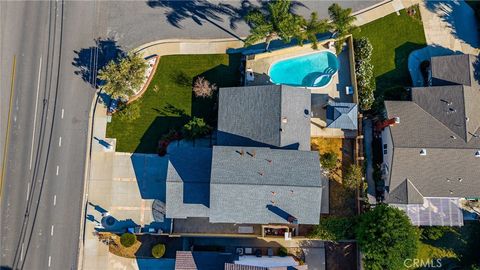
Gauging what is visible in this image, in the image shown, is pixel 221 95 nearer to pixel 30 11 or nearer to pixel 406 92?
pixel 406 92

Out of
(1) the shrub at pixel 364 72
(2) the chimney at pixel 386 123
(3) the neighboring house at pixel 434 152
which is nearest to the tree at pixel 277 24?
(1) the shrub at pixel 364 72

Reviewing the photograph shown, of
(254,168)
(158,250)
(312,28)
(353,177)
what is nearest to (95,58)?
(158,250)

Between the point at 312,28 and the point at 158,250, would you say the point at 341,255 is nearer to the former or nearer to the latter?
the point at 158,250

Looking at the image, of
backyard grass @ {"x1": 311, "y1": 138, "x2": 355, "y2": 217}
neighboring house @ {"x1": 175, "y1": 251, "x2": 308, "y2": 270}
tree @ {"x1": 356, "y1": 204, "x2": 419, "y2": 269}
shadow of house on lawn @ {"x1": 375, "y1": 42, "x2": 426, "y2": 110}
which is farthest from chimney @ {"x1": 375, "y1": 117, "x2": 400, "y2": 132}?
neighboring house @ {"x1": 175, "y1": 251, "x2": 308, "y2": 270}

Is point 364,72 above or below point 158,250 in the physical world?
above

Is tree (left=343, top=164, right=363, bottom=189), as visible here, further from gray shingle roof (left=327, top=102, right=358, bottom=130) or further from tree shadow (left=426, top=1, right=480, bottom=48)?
tree shadow (left=426, top=1, right=480, bottom=48)
